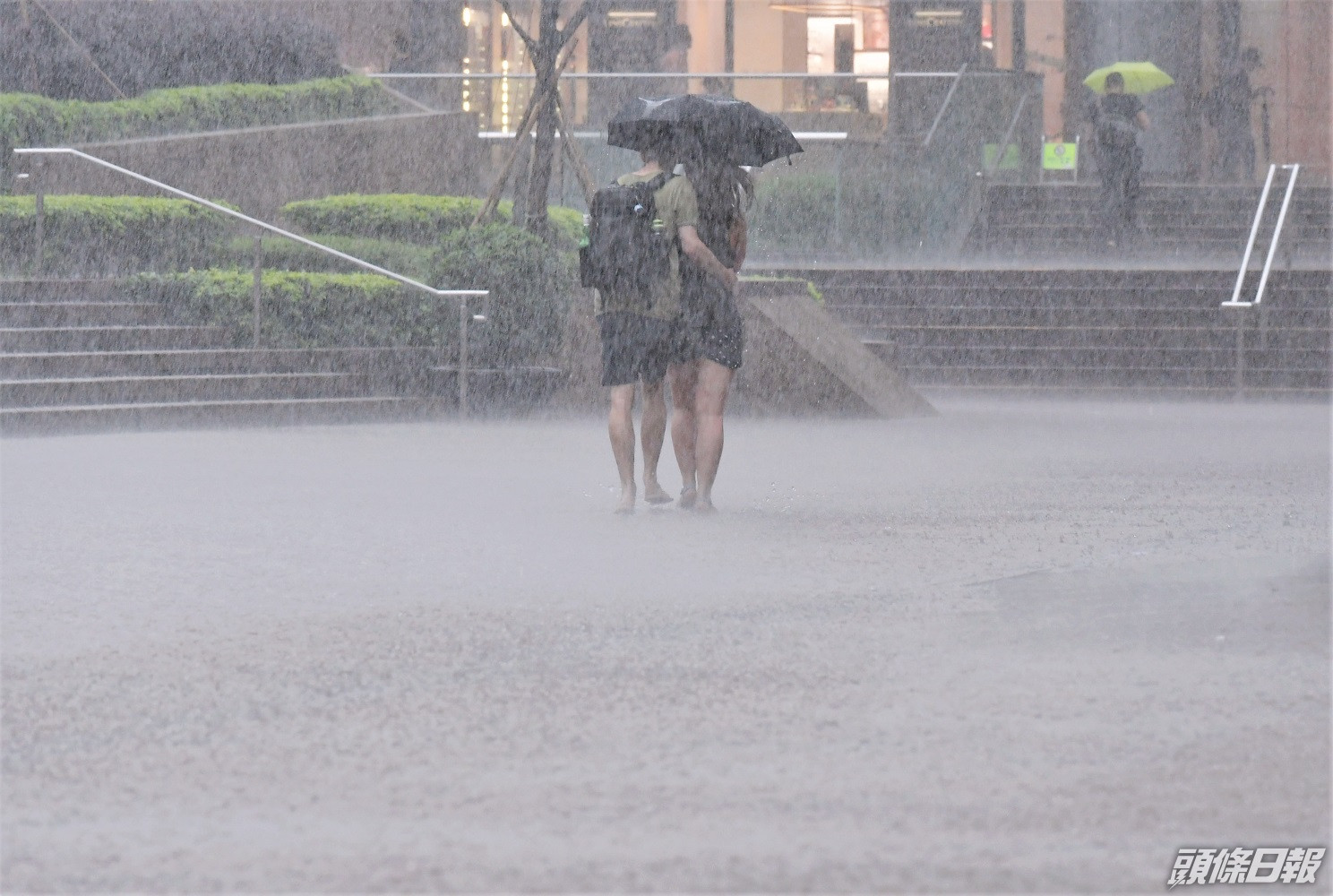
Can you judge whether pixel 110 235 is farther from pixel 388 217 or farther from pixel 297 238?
pixel 388 217

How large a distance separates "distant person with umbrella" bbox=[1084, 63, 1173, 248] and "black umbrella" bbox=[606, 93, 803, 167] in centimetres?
1383

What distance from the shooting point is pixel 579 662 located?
6.52 meters

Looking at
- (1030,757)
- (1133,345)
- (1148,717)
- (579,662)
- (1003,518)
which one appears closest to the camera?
A: (1030,757)

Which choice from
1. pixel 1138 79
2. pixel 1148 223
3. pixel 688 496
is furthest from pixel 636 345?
pixel 1138 79

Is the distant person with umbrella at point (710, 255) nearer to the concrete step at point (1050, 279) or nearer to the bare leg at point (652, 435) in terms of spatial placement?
the bare leg at point (652, 435)

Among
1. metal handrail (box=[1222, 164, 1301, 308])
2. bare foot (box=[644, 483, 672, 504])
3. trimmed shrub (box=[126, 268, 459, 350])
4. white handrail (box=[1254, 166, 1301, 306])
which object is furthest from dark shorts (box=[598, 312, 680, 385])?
white handrail (box=[1254, 166, 1301, 306])

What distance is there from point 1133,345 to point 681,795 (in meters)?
15.8

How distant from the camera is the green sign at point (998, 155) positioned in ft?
80.6

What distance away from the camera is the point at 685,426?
10.4 meters

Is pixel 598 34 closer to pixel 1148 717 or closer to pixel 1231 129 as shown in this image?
pixel 1231 129

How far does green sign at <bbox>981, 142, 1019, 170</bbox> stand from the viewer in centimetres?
2458

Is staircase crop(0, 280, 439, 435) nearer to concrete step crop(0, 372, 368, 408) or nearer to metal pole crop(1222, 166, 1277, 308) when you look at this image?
concrete step crop(0, 372, 368, 408)

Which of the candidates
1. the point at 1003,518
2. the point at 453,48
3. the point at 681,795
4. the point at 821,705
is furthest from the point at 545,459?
the point at 453,48

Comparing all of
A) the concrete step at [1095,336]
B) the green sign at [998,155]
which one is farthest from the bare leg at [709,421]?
the green sign at [998,155]
